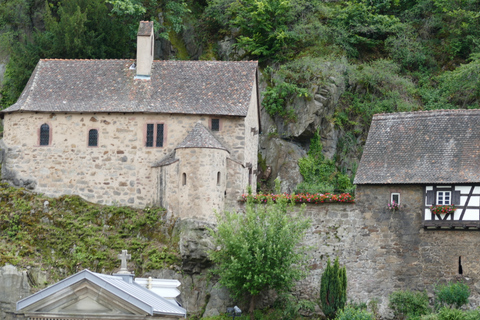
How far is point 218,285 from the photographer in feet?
120

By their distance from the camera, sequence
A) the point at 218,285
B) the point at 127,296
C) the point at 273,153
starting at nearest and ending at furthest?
the point at 127,296, the point at 218,285, the point at 273,153

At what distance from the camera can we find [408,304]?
1406 inches

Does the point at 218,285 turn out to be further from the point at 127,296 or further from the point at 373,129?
the point at 127,296

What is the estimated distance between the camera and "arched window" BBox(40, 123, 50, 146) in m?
41.2

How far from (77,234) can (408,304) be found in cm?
1551

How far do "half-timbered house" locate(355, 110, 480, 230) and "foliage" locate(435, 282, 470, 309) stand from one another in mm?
2642

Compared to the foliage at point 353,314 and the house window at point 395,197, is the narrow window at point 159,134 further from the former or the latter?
the foliage at point 353,314

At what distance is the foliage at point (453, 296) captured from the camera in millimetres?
35062

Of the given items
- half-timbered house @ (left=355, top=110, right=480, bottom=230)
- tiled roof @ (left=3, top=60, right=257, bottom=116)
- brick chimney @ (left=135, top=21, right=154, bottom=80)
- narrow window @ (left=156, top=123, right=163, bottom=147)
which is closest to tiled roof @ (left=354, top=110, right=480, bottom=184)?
half-timbered house @ (left=355, top=110, right=480, bottom=230)

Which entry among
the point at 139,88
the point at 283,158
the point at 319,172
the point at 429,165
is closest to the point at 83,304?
the point at 429,165

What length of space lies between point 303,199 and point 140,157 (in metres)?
8.50

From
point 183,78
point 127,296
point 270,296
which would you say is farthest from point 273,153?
point 127,296

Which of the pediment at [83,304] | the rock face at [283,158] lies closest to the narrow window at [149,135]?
the rock face at [283,158]

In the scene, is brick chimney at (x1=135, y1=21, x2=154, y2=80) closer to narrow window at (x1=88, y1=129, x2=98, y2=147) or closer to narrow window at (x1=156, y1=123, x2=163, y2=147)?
narrow window at (x1=156, y1=123, x2=163, y2=147)
